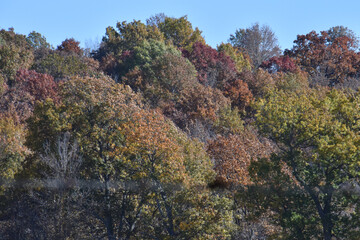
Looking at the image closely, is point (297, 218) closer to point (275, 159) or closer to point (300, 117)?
point (275, 159)

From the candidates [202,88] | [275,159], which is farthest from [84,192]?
[202,88]

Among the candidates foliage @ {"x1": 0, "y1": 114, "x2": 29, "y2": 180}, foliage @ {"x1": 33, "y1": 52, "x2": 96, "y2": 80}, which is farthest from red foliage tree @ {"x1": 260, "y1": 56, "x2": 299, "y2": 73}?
foliage @ {"x1": 0, "y1": 114, "x2": 29, "y2": 180}

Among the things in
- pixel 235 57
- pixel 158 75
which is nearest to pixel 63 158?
pixel 158 75

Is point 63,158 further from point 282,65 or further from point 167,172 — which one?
point 282,65

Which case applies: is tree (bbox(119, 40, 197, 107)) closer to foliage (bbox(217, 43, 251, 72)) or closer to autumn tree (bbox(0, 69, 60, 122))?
autumn tree (bbox(0, 69, 60, 122))

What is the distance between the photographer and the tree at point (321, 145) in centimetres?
1655

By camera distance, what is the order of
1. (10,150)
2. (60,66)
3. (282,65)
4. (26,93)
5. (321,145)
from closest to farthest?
(321,145) < (10,150) < (26,93) < (60,66) < (282,65)

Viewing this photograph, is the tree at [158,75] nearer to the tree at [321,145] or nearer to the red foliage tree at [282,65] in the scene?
the red foliage tree at [282,65]

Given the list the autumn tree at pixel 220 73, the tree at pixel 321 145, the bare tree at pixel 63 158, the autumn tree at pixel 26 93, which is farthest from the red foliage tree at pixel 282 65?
the bare tree at pixel 63 158

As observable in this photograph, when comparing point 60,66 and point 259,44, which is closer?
point 60,66

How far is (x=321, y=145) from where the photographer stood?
630 inches

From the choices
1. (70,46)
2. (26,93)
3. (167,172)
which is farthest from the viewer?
(70,46)

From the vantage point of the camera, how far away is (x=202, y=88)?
129 ft

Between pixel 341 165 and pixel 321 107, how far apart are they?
8.33ft
